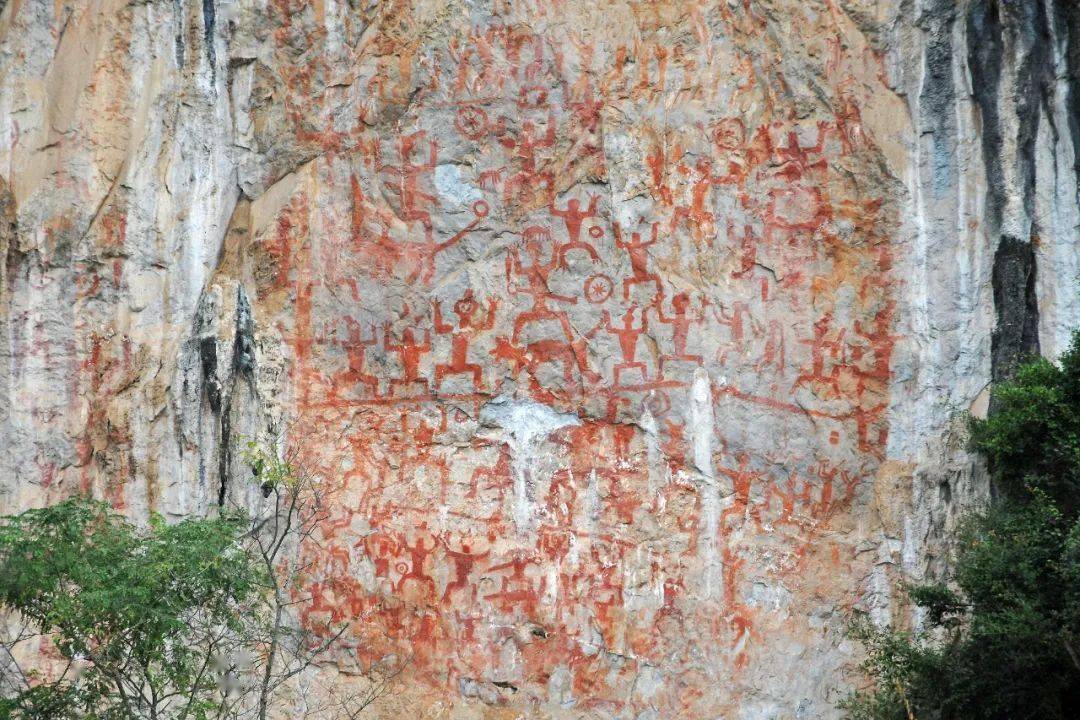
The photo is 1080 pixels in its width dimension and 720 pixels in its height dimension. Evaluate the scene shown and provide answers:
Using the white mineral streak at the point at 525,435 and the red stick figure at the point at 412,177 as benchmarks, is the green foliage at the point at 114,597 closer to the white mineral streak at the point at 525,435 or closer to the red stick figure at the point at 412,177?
the white mineral streak at the point at 525,435

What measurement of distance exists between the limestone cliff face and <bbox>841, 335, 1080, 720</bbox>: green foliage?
2.33 feet

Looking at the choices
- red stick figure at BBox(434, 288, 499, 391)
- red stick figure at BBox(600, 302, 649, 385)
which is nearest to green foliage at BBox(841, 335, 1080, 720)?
red stick figure at BBox(600, 302, 649, 385)

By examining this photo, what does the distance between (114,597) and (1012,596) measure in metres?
5.54

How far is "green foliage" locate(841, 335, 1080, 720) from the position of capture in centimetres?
862

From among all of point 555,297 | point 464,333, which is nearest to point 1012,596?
point 555,297

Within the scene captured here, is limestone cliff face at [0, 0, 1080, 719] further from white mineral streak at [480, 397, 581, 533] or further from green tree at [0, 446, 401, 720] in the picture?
green tree at [0, 446, 401, 720]

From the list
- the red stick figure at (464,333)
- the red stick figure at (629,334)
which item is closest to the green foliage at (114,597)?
the red stick figure at (464,333)

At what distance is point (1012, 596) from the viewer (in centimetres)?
879

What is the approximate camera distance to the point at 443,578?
1113 centimetres

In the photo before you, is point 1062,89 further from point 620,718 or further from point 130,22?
point 130,22

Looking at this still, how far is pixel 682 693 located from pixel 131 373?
523cm

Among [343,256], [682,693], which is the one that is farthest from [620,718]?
[343,256]

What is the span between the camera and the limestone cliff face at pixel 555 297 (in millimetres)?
10609

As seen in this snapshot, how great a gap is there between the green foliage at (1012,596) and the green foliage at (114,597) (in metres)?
4.46
